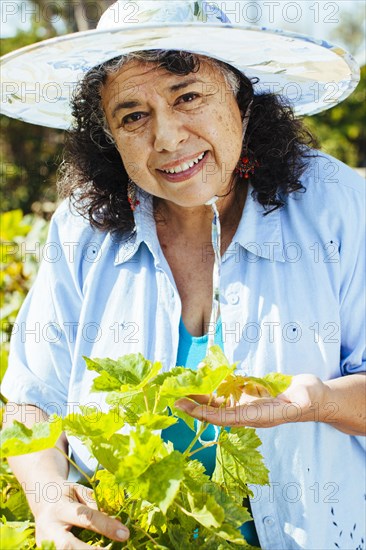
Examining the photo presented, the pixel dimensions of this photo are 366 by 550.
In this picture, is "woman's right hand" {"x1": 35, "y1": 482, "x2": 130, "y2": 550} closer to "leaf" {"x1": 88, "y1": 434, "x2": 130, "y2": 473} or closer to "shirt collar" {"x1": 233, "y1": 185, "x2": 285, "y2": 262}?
"leaf" {"x1": 88, "y1": 434, "x2": 130, "y2": 473}

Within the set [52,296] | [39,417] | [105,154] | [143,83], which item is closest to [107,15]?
[143,83]

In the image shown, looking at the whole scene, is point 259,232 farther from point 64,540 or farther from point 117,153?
point 64,540

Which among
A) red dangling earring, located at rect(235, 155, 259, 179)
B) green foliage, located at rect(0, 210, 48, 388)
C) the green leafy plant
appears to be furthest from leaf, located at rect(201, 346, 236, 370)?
green foliage, located at rect(0, 210, 48, 388)

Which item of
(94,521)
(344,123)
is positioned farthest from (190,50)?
(344,123)

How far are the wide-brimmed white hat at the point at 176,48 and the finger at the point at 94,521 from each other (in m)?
0.85

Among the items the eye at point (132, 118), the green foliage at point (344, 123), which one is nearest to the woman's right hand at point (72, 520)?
the eye at point (132, 118)

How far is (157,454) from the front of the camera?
111 cm

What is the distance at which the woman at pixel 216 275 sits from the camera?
1603 mm

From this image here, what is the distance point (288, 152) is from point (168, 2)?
53 cm

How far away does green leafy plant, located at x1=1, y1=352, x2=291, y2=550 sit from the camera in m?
1.08

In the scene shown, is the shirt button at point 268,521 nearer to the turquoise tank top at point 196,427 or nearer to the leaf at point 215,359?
the turquoise tank top at point 196,427

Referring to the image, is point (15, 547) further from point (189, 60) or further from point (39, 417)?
point (189, 60)

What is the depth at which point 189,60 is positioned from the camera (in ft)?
5.16

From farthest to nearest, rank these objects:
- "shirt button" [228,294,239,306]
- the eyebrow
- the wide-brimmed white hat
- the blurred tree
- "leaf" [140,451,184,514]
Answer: the blurred tree < "shirt button" [228,294,239,306] < the eyebrow < the wide-brimmed white hat < "leaf" [140,451,184,514]
